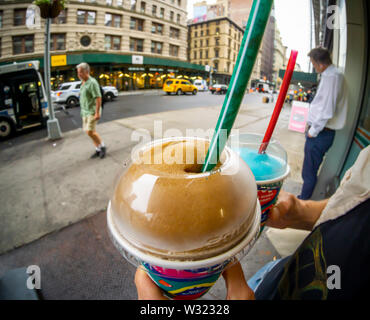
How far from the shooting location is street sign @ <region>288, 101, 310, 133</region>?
640 cm

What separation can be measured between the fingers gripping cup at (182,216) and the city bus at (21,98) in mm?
7035

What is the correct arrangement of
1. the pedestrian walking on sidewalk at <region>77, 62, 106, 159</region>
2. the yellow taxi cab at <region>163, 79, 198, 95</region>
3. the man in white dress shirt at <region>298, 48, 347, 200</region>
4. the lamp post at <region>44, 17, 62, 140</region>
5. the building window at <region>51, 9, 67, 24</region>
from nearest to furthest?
the man in white dress shirt at <region>298, 48, 347, 200</region>, the building window at <region>51, 9, 67, 24</region>, the pedestrian walking on sidewalk at <region>77, 62, 106, 159</region>, the lamp post at <region>44, 17, 62, 140</region>, the yellow taxi cab at <region>163, 79, 198, 95</region>

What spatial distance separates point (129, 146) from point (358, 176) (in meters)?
4.80

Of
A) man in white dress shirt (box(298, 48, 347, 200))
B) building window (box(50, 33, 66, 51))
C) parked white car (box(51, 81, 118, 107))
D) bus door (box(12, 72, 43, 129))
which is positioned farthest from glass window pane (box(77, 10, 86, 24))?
bus door (box(12, 72, 43, 129))

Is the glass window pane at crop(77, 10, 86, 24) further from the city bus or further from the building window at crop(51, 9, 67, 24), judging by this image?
the city bus

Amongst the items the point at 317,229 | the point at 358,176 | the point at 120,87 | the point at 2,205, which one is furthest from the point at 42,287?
the point at 120,87

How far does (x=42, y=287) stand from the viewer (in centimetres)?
168

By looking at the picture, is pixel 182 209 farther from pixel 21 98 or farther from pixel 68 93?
pixel 68 93

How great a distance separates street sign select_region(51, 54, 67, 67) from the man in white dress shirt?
5288 mm

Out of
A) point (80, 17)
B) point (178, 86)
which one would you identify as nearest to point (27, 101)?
point (80, 17)

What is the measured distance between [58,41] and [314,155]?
6.33m

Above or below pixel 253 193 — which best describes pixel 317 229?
below

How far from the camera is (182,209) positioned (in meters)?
0.43
